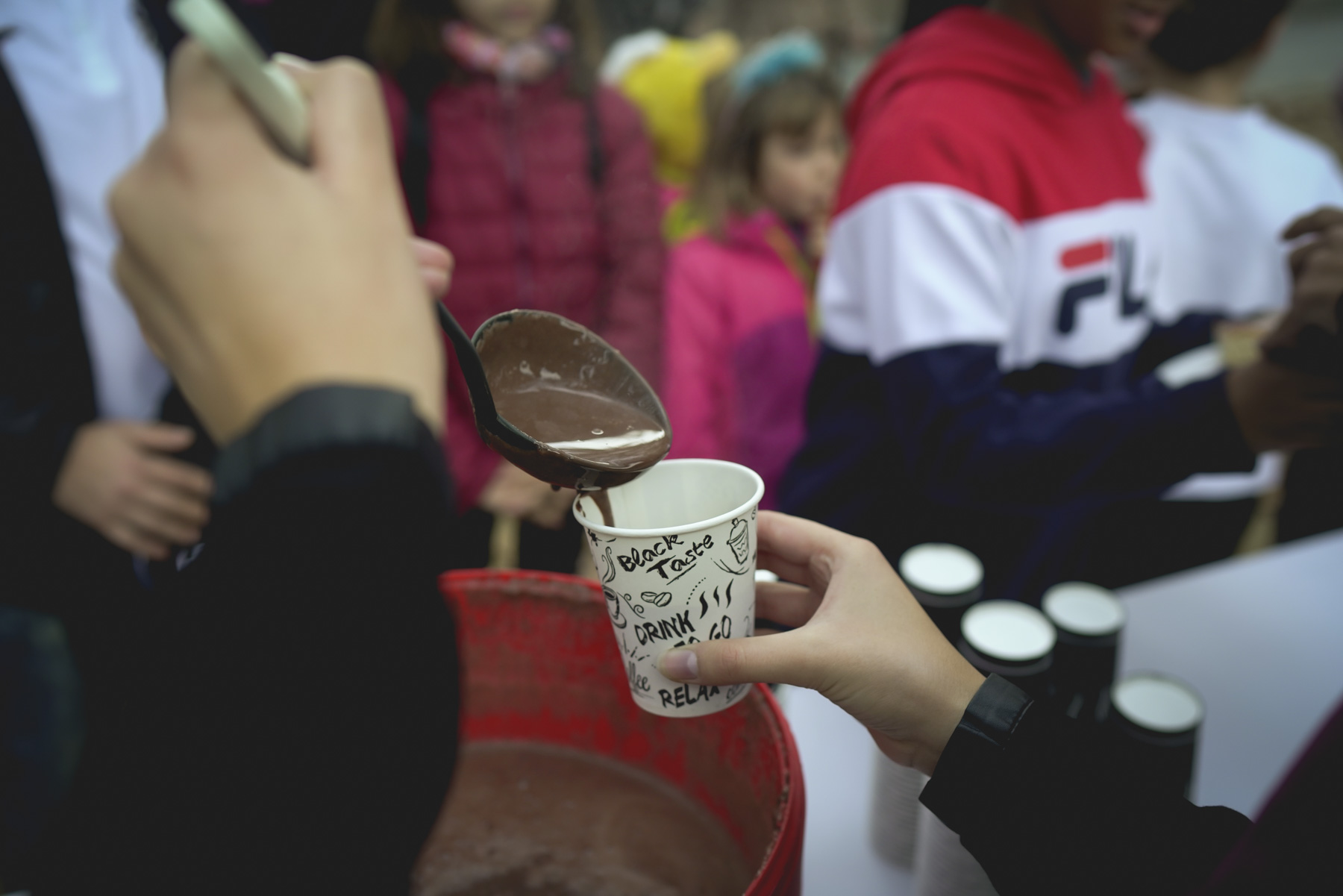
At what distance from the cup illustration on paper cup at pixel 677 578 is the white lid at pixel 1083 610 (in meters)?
0.44

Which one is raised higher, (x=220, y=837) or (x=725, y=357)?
(x=220, y=837)

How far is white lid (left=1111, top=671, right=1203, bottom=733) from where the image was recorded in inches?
33.7

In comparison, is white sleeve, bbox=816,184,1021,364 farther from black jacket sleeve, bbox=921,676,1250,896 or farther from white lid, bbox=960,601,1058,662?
black jacket sleeve, bbox=921,676,1250,896

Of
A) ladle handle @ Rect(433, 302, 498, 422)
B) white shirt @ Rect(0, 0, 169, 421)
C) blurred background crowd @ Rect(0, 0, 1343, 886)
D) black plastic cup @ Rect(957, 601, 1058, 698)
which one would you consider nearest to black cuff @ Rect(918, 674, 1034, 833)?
black plastic cup @ Rect(957, 601, 1058, 698)

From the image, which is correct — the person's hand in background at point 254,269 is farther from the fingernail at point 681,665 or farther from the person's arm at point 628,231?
the person's arm at point 628,231

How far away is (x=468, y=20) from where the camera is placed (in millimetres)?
1931

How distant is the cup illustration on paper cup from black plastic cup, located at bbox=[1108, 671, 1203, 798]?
414 millimetres

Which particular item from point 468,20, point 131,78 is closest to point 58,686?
point 131,78

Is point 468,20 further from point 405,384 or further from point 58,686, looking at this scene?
point 405,384

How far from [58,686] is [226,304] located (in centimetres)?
131

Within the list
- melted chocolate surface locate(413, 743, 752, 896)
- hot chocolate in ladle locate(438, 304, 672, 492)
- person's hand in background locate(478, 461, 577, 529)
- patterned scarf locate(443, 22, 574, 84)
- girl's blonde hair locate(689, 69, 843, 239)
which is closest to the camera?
hot chocolate in ladle locate(438, 304, 672, 492)

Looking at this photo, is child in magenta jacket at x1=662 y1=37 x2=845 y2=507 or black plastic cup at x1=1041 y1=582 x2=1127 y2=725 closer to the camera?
black plastic cup at x1=1041 y1=582 x2=1127 y2=725

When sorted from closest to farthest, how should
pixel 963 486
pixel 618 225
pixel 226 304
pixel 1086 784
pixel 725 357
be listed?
pixel 226 304 → pixel 1086 784 → pixel 963 486 → pixel 618 225 → pixel 725 357

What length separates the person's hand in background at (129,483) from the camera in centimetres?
96
